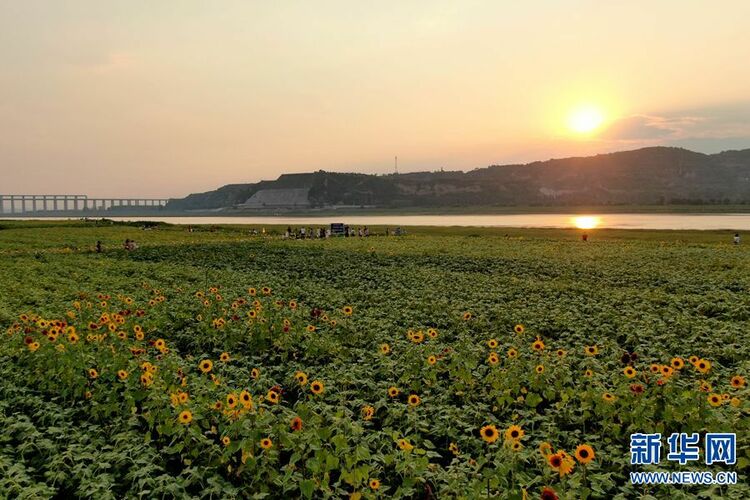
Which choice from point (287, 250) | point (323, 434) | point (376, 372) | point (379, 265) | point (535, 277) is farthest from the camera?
point (287, 250)

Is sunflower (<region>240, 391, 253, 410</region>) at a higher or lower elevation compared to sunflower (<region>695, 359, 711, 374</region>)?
higher

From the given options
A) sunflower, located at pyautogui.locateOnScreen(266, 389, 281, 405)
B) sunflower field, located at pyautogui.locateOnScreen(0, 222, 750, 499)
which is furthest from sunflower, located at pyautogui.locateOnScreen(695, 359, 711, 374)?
sunflower, located at pyautogui.locateOnScreen(266, 389, 281, 405)

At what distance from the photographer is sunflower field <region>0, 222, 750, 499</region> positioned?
5672mm

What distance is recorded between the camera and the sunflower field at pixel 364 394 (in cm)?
567

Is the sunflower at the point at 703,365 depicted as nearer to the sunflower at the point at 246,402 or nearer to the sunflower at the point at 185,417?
the sunflower at the point at 246,402

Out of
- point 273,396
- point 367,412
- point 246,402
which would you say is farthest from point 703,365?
point 246,402

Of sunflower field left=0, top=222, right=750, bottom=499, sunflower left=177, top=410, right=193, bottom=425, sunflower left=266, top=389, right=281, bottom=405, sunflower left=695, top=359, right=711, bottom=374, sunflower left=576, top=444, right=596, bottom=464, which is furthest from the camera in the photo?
sunflower left=695, top=359, right=711, bottom=374

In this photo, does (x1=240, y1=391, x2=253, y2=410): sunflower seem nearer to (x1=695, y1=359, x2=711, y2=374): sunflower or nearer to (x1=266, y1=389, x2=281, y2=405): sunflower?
(x1=266, y1=389, x2=281, y2=405): sunflower

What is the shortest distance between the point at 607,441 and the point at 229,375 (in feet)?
22.1

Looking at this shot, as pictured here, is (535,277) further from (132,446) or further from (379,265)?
(132,446)

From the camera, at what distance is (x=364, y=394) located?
8.75 meters

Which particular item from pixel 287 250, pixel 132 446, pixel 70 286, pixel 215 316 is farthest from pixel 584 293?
pixel 287 250

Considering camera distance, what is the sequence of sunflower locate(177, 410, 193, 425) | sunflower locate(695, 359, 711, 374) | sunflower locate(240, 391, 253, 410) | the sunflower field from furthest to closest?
sunflower locate(695, 359, 711, 374), sunflower locate(240, 391, 253, 410), sunflower locate(177, 410, 193, 425), the sunflower field

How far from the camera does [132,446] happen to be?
6.38m
